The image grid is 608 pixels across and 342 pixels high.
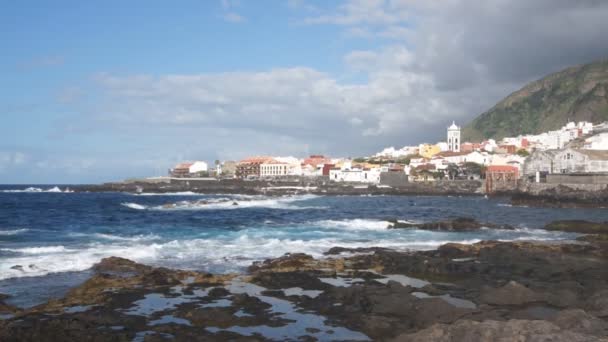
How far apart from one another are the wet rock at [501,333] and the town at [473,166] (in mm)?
67265

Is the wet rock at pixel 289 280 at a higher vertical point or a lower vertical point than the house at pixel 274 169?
lower

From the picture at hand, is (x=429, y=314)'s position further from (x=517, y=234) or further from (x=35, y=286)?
(x=517, y=234)

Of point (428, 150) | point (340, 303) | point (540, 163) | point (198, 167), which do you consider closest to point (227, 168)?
point (198, 167)

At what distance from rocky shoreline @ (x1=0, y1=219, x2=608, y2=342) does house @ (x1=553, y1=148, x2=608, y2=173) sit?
6256 cm

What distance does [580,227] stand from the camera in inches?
1174

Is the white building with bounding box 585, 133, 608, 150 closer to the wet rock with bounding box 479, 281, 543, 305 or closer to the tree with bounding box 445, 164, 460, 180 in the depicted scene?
the tree with bounding box 445, 164, 460, 180

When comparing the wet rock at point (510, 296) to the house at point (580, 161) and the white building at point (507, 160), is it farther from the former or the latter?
the white building at point (507, 160)

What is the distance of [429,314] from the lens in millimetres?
11234

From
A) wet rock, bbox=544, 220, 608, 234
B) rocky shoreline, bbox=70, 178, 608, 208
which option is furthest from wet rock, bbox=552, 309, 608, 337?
rocky shoreline, bbox=70, 178, 608, 208

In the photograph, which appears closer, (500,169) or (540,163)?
(540,163)

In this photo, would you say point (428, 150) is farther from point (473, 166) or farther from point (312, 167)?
point (473, 166)

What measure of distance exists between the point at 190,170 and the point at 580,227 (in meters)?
130

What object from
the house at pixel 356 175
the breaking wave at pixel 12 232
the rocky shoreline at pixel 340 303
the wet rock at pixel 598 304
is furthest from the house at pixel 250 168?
the wet rock at pixel 598 304

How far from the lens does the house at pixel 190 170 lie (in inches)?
5837
